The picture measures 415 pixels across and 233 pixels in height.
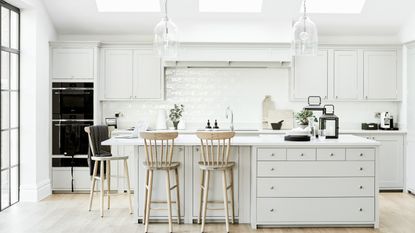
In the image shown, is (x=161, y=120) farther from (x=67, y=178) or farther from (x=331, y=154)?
(x=331, y=154)

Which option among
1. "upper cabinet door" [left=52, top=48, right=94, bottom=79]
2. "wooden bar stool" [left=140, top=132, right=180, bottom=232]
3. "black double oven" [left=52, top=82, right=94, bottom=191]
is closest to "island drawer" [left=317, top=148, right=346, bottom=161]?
"wooden bar stool" [left=140, top=132, right=180, bottom=232]

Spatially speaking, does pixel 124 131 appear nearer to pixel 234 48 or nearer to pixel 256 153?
pixel 234 48

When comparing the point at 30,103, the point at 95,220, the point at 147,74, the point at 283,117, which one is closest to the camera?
the point at 95,220

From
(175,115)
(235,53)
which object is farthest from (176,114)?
(235,53)

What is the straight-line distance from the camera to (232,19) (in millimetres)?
7555

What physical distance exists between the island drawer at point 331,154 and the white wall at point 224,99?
268 centimetres

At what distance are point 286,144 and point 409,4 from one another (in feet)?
11.3

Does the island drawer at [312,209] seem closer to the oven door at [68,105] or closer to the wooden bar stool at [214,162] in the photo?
the wooden bar stool at [214,162]

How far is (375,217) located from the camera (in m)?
5.19

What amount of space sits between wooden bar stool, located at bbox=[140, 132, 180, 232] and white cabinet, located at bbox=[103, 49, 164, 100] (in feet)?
7.53

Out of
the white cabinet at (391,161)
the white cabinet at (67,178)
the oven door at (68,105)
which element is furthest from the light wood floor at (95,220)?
the oven door at (68,105)

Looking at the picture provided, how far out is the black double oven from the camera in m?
7.16

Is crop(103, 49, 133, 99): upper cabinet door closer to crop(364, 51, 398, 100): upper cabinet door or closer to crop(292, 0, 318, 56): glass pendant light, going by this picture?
crop(292, 0, 318, 56): glass pendant light

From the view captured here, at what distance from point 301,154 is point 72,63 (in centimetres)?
371
